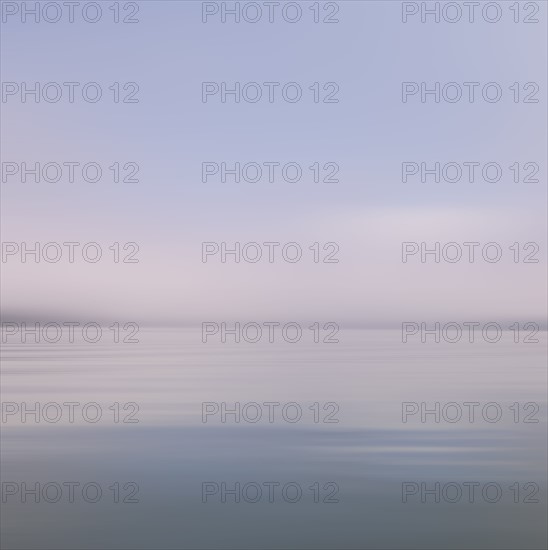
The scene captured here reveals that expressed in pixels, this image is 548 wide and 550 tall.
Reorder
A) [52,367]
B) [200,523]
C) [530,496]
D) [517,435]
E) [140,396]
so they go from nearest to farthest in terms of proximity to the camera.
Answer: [200,523] → [530,496] → [517,435] → [140,396] → [52,367]

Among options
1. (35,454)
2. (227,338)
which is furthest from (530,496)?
(227,338)

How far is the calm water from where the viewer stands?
7531 mm

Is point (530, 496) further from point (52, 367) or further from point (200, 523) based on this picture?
point (52, 367)

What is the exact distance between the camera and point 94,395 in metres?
16.3

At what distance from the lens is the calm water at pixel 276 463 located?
24.7 ft

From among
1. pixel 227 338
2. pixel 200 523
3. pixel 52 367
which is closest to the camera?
pixel 200 523

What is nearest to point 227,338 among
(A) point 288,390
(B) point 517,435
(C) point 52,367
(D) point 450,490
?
(C) point 52,367

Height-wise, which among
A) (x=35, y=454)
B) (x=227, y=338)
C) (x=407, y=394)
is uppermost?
(x=227, y=338)

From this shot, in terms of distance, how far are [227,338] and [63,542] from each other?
120ft

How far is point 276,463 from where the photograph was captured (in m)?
10.4

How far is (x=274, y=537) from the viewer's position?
289 inches

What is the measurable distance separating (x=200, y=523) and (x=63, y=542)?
1.09 metres

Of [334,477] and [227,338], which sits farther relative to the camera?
[227,338]

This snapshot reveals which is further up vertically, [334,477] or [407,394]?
[407,394]
